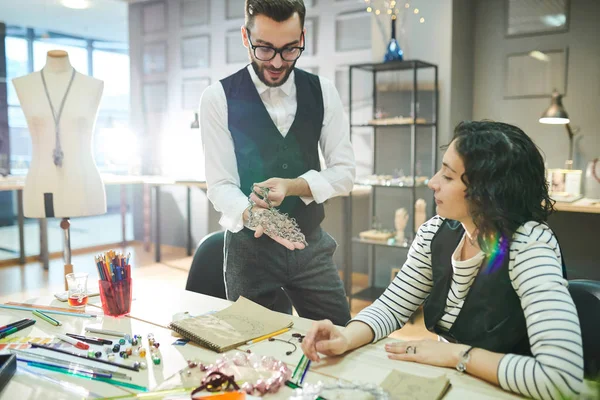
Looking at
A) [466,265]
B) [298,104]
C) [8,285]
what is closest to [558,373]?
[466,265]

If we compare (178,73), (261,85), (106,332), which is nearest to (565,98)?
(261,85)

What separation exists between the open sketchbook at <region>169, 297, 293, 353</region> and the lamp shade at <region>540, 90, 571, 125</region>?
9.36 ft

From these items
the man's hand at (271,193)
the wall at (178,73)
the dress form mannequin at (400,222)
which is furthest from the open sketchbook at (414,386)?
the wall at (178,73)

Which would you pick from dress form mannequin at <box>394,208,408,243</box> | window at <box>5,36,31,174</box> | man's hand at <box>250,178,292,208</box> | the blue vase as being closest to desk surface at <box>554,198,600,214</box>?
dress form mannequin at <box>394,208,408,243</box>

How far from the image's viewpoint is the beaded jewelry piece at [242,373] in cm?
102

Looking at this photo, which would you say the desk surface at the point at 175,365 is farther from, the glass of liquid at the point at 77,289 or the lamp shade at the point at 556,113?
the lamp shade at the point at 556,113

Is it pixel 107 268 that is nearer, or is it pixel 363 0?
pixel 107 268

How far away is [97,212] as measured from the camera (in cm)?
321

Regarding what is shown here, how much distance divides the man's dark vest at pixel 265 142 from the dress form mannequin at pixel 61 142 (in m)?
1.65

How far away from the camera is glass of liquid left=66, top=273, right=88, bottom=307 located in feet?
5.29

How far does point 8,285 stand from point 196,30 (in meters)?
3.27

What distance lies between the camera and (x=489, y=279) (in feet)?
4.02

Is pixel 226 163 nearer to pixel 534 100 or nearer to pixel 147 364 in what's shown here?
pixel 147 364

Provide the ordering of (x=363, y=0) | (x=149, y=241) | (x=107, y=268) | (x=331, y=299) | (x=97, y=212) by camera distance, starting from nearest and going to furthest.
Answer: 1. (x=107, y=268)
2. (x=331, y=299)
3. (x=97, y=212)
4. (x=363, y=0)
5. (x=149, y=241)
